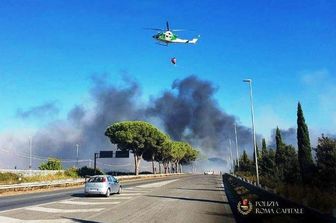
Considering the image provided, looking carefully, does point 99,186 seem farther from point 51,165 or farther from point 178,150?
point 178,150

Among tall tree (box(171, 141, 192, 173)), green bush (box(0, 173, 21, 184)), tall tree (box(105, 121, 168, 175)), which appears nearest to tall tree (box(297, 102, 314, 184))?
green bush (box(0, 173, 21, 184))

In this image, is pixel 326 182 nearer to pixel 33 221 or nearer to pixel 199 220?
pixel 199 220

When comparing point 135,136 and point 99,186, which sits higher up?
point 135,136

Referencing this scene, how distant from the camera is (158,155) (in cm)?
11569

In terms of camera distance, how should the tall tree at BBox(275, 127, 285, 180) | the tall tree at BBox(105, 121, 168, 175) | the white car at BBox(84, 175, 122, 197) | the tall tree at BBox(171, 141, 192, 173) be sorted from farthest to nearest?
the tall tree at BBox(171, 141, 192, 173) < the tall tree at BBox(105, 121, 168, 175) < the tall tree at BBox(275, 127, 285, 180) < the white car at BBox(84, 175, 122, 197)

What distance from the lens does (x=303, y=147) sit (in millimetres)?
53062

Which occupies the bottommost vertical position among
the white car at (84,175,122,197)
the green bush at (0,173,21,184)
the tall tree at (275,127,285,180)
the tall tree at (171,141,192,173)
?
the white car at (84,175,122,197)

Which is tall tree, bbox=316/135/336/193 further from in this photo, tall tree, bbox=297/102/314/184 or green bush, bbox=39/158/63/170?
green bush, bbox=39/158/63/170

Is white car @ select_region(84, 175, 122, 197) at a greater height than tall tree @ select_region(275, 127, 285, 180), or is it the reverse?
tall tree @ select_region(275, 127, 285, 180)

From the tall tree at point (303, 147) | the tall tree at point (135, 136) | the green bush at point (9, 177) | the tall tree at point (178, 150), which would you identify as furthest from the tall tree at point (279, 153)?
the tall tree at point (178, 150)

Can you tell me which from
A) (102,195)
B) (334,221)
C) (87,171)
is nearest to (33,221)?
(334,221)

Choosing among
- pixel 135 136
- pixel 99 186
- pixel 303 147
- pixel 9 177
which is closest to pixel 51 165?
pixel 135 136

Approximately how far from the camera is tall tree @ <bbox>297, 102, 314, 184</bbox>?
48.1m

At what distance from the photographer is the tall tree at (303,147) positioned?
158 ft
